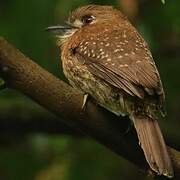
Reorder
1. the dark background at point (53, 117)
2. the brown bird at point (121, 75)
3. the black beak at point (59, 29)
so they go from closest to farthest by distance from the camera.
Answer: the brown bird at point (121, 75) < the black beak at point (59, 29) < the dark background at point (53, 117)

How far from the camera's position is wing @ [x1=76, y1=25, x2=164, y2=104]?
157 inches

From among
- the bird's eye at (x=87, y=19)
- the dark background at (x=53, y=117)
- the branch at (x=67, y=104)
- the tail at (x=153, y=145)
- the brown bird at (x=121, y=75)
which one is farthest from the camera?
the dark background at (x=53, y=117)

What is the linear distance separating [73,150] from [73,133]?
5.6 inches

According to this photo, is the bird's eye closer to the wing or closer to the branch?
the wing

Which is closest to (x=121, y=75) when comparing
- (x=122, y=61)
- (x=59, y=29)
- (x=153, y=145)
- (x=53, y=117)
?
(x=122, y=61)

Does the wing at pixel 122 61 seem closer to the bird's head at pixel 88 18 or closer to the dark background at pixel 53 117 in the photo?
the bird's head at pixel 88 18

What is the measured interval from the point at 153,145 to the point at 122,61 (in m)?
0.48

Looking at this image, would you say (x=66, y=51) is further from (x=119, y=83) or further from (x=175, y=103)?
(x=175, y=103)

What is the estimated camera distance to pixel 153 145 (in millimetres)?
3920

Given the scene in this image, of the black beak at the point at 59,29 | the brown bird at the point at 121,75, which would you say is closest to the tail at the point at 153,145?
the brown bird at the point at 121,75

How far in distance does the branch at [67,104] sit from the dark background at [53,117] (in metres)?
1.40

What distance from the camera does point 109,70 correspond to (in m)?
4.13

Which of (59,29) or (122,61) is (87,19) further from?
(122,61)

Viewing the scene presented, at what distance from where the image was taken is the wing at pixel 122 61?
13.1ft
